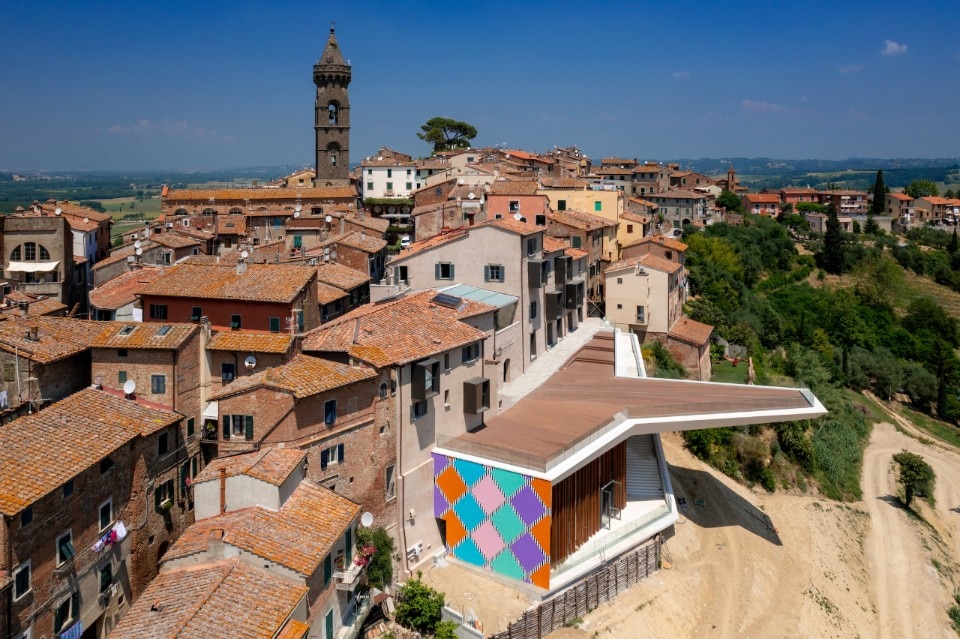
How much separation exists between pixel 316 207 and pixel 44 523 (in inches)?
1989

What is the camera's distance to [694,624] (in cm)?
2834

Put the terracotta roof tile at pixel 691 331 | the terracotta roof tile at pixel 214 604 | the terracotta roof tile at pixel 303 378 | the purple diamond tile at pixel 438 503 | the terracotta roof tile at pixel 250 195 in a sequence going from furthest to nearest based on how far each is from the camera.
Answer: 1. the terracotta roof tile at pixel 250 195
2. the terracotta roof tile at pixel 691 331
3. the purple diamond tile at pixel 438 503
4. the terracotta roof tile at pixel 303 378
5. the terracotta roof tile at pixel 214 604

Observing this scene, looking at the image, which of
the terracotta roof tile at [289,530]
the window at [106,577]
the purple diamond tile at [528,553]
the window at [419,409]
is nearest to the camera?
the terracotta roof tile at [289,530]

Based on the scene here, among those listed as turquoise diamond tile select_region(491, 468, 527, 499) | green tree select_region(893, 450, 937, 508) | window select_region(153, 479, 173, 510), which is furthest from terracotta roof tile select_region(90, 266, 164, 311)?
green tree select_region(893, 450, 937, 508)

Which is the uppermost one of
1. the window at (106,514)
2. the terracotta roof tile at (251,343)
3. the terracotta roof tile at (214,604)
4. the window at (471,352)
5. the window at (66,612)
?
the terracotta roof tile at (251,343)

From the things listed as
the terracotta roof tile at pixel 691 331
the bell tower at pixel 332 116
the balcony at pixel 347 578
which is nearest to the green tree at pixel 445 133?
the bell tower at pixel 332 116

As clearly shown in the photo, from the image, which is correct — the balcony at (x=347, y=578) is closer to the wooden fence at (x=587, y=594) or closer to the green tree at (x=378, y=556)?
the green tree at (x=378, y=556)

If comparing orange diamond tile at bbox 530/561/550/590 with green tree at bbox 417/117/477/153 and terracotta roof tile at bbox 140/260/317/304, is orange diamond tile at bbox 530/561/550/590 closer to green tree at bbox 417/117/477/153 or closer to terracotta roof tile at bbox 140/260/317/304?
terracotta roof tile at bbox 140/260/317/304

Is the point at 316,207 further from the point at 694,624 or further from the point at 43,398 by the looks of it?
the point at 694,624

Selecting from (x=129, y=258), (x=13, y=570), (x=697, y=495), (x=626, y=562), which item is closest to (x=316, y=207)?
(x=129, y=258)

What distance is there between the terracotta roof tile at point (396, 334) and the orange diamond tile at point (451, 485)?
452 centimetres

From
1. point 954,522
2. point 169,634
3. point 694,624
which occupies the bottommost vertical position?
point 954,522

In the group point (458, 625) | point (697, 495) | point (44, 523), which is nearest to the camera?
point (44, 523)

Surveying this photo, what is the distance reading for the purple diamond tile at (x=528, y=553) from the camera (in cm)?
2644
